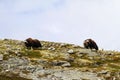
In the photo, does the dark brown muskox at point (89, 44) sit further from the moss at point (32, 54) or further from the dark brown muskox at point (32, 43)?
the moss at point (32, 54)

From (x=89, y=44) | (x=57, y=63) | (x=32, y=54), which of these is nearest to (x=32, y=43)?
(x=32, y=54)

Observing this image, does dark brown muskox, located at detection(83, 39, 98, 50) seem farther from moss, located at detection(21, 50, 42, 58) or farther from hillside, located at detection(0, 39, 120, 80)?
moss, located at detection(21, 50, 42, 58)

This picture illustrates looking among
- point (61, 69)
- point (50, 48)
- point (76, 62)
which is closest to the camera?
point (61, 69)

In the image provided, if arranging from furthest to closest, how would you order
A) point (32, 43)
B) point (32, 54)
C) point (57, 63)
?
point (32, 43) → point (32, 54) → point (57, 63)

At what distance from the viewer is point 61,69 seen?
178 ft

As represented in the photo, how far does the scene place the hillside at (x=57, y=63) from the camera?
51.3 metres

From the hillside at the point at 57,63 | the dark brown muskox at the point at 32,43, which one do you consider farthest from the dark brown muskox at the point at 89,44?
the dark brown muskox at the point at 32,43

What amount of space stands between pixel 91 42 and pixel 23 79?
68.6 feet

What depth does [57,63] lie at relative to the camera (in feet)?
188

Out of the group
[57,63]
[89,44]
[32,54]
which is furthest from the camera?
[89,44]

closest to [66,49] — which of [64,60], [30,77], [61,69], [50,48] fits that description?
[50,48]

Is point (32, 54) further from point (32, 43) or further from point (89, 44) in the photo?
point (89, 44)

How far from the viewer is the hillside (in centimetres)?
5134

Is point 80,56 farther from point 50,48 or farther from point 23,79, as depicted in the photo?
point 23,79
